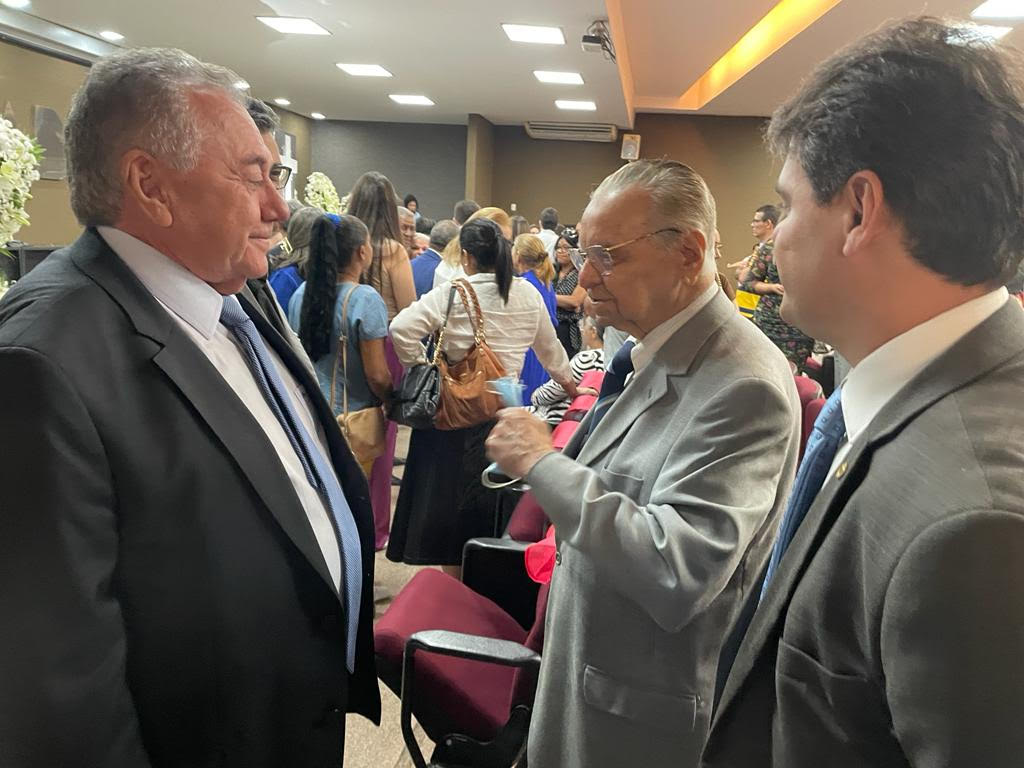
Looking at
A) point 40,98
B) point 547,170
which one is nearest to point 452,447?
point 40,98

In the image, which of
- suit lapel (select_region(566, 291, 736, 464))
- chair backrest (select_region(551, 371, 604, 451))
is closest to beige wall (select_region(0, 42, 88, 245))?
chair backrest (select_region(551, 371, 604, 451))

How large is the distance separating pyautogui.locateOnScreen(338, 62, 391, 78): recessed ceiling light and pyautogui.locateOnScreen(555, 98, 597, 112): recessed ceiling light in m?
2.65

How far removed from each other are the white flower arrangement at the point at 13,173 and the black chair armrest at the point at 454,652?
1391 mm

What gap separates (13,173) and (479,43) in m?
6.23

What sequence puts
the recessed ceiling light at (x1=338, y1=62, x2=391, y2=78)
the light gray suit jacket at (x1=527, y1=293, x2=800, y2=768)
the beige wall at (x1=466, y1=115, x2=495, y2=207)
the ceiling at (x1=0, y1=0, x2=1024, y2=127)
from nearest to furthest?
1. the light gray suit jacket at (x1=527, y1=293, x2=800, y2=768)
2. the ceiling at (x1=0, y1=0, x2=1024, y2=127)
3. the recessed ceiling light at (x1=338, y1=62, x2=391, y2=78)
4. the beige wall at (x1=466, y1=115, x2=495, y2=207)

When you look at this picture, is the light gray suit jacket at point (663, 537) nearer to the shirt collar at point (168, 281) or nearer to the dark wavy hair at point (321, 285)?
the shirt collar at point (168, 281)

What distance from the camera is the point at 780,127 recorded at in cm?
85

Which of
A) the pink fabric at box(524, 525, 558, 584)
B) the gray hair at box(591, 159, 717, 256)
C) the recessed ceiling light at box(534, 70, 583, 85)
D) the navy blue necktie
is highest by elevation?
the recessed ceiling light at box(534, 70, 583, 85)

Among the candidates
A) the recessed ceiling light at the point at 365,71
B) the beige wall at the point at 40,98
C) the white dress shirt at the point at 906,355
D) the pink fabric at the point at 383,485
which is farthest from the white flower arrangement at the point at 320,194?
the white dress shirt at the point at 906,355

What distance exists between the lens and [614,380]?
59.0 inches

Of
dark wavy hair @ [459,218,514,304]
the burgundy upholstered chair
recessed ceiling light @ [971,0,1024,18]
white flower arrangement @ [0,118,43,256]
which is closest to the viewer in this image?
the burgundy upholstered chair

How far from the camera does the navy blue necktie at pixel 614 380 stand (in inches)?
57.9

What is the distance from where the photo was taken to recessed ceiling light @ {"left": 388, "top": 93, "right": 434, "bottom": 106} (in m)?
10.6

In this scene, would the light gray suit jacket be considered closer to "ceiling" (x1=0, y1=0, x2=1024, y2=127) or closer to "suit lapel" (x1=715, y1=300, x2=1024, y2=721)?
"suit lapel" (x1=715, y1=300, x2=1024, y2=721)
